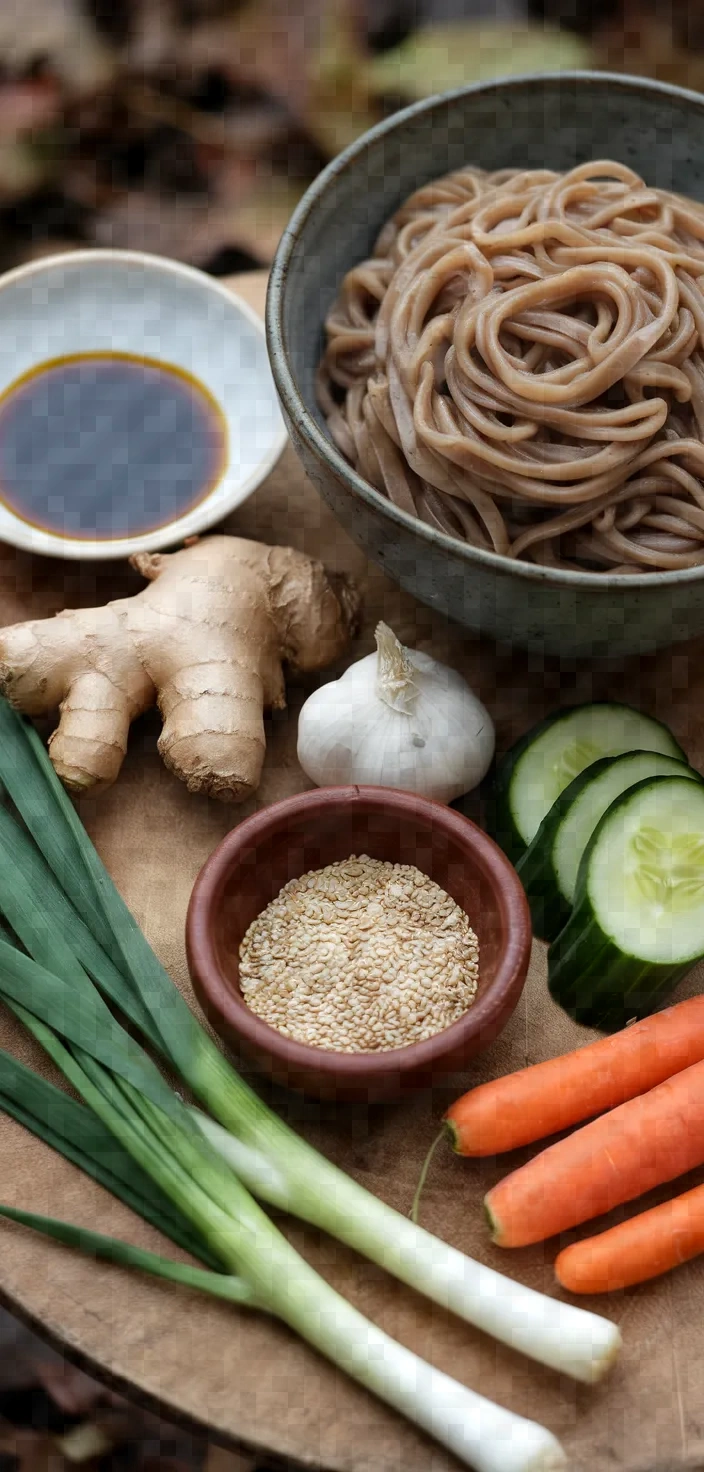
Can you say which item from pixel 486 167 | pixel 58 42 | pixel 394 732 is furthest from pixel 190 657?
pixel 58 42

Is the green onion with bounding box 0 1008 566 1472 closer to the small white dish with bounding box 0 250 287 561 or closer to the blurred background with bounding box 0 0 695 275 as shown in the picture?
the small white dish with bounding box 0 250 287 561

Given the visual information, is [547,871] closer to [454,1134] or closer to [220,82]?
[454,1134]

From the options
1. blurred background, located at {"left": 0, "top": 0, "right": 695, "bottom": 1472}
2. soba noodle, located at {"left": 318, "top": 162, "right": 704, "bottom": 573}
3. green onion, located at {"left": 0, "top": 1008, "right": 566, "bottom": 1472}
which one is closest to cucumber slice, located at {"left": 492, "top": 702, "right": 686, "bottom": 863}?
soba noodle, located at {"left": 318, "top": 162, "right": 704, "bottom": 573}

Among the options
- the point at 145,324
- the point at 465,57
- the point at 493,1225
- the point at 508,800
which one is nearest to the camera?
the point at 493,1225

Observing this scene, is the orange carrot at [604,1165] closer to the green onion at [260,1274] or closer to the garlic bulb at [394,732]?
the green onion at [260,1274]

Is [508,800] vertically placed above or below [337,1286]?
above

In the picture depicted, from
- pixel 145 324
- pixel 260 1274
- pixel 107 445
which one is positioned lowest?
pixel 260 1274
